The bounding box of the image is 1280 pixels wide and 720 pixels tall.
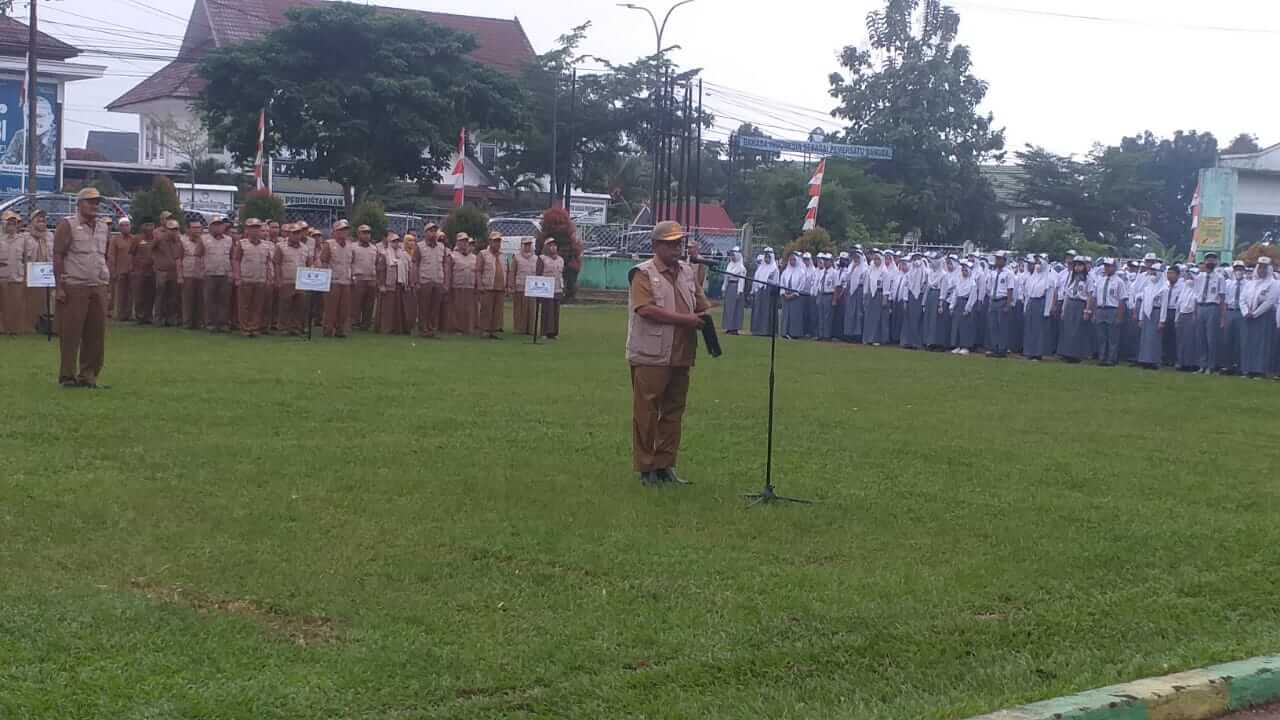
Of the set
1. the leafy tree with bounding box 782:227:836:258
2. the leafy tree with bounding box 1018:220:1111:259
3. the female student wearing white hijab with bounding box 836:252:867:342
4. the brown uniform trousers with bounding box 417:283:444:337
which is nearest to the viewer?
the brown uniform trousers with bounding box 417:283:444:337

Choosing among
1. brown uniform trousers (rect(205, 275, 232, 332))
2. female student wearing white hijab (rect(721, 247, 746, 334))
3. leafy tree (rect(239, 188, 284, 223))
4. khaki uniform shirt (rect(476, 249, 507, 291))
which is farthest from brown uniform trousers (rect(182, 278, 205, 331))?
female student wearing white hijab (rect(721, 247, 746, 334))

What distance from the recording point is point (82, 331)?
47.2 feet

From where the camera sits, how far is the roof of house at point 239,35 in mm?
66938

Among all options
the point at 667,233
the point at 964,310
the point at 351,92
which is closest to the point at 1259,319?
the point at 964,310

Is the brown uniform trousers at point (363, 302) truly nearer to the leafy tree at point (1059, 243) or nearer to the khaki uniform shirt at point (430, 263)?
the khaki uniform shirt at point (430, 263)

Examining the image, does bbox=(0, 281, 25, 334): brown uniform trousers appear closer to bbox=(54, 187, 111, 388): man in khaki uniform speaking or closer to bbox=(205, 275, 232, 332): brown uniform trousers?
bbox=(205, 275, 232, 332): brown uniform trousers

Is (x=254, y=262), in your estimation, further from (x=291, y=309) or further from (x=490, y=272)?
(x=490, y=272)

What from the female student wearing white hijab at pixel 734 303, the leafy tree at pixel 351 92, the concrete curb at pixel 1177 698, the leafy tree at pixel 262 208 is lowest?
the concrete curb at pixel 1177 698

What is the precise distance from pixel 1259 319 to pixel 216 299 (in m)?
17.2

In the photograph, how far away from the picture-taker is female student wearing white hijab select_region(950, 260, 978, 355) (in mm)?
26984

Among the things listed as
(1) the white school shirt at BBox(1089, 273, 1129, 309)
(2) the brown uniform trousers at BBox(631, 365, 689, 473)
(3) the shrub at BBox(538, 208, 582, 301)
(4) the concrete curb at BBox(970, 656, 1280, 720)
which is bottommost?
(4) the concrete curb at BBox(970, 656, 1280, 720)

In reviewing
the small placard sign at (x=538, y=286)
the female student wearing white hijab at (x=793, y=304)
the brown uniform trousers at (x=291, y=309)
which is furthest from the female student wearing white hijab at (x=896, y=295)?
the brown uniform trousers at (x=291, y=309)

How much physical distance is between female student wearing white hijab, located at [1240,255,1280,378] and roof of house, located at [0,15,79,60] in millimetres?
40467

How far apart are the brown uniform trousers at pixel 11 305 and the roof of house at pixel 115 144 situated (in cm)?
7503
